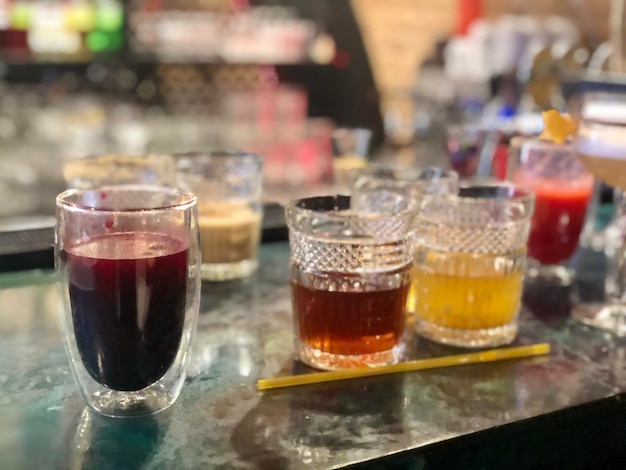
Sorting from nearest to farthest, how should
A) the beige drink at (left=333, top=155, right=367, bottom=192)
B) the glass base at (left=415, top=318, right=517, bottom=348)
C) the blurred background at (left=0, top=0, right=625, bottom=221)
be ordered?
the glass base at (left=415, top=318, right=517, bottom=348)
the beige drink at (left=333, top=155, right=367, bottom=192)
the blurred background at (left=0, top=0, right=625, bottom=221)

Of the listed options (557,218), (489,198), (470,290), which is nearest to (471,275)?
(470,290)

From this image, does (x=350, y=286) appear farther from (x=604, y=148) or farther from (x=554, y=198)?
(x=554, y=198)

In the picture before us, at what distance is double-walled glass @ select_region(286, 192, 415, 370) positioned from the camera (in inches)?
38.8

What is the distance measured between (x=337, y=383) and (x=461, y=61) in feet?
8.51

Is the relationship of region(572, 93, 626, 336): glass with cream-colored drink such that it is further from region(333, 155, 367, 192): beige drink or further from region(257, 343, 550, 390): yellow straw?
region(333, 155, 367, 192): beige drink

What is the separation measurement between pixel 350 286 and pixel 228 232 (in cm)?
45

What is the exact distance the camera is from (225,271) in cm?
139

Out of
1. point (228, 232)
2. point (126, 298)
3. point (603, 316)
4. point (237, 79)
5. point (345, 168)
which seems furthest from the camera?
point (237, 79)

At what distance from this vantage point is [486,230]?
1.10m

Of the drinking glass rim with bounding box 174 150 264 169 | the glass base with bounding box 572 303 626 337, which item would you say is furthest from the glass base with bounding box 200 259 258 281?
the glass base with bounding box 572 303 626 337

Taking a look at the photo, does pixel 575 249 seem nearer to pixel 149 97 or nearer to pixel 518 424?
pixel 518 424

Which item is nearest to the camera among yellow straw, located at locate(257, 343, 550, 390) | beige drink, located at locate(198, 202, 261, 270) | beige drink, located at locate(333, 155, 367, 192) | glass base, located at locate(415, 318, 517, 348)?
yellow straw, located at locate(257, 343, 550, 390)

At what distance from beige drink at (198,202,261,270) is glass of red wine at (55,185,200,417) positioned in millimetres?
465

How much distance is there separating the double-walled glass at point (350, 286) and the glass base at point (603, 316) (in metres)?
0.36
